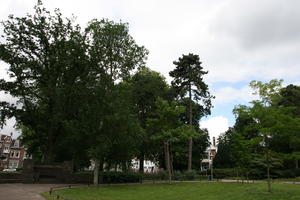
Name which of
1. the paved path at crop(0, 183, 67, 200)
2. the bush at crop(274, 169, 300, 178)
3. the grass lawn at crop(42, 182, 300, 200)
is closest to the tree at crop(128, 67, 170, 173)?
the bush at crop(274, 169, 300, 178)

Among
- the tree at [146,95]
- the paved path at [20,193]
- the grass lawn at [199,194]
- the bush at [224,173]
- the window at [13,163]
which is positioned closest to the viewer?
the paved path at [20,193]

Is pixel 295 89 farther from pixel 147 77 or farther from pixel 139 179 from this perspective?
pixel 139 179

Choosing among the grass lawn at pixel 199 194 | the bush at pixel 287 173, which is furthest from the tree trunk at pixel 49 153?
the bush at pixel 287 173

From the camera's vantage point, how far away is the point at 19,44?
31.4 m

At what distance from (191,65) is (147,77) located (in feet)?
26.0

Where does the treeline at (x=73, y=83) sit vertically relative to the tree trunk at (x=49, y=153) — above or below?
above

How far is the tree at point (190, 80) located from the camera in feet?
139

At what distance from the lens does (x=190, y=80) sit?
42.7 meters

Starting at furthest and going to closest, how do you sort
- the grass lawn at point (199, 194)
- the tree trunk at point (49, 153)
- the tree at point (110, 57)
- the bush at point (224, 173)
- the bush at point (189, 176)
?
the bush at point (224, 173) < the bush at point (189, 176) < the tree trunk at point (49, 153) < the tree at point (110, 57) < the grass lawn at point (199, 194)

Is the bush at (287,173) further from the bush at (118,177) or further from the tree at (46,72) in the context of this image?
the tree at (46,72)

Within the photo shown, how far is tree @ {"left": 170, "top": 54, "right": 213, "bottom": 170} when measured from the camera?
139 ft

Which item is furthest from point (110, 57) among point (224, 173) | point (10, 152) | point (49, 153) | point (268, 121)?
point (10, 152)

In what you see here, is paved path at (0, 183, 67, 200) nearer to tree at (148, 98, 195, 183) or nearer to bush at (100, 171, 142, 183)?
bush at (100, 171, 142, 183)

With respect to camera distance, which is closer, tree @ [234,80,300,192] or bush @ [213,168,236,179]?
tree @ [234,80,300,192]
